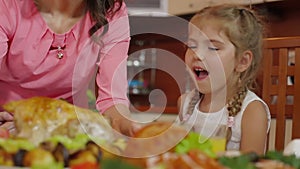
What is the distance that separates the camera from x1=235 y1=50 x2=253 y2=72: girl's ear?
4.32 ft

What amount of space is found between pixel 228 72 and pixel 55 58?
464 millimetres

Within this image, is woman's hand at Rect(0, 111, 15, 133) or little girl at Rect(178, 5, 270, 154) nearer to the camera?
woman's hand at Rect(0, 111, 15, 133)

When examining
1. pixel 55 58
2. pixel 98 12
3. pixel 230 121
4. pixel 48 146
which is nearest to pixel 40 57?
pixel 55 58


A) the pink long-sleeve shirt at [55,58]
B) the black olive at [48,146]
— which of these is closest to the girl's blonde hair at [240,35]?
the pink long-sleeve shirt at [55,58]

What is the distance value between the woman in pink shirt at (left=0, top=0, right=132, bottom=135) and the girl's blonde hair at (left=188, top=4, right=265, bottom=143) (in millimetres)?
256

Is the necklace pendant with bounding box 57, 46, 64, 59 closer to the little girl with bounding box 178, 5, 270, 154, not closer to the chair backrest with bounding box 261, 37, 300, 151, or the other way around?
the little girl with bounding box 178, 5, 270, 154

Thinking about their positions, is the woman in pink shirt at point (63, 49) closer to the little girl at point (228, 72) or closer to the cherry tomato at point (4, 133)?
the little girl at point (228, 72)

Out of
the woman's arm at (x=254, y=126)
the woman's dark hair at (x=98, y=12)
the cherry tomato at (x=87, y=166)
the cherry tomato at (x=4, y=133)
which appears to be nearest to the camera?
the cherry tomato at (x=87, y=166)

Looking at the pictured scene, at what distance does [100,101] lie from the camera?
4.02 feet

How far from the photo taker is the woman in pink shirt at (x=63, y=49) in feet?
4.00

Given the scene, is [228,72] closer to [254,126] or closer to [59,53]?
[254,126]

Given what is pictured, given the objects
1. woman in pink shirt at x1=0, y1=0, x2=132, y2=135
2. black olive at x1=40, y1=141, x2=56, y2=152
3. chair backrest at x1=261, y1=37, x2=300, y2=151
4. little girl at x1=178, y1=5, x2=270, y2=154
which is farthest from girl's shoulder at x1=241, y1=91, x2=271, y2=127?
black olive at x1=40, y1=141, x2=56, y2=152

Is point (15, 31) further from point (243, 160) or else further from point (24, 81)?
point (243, 160)

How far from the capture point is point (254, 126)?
3.92 feet
